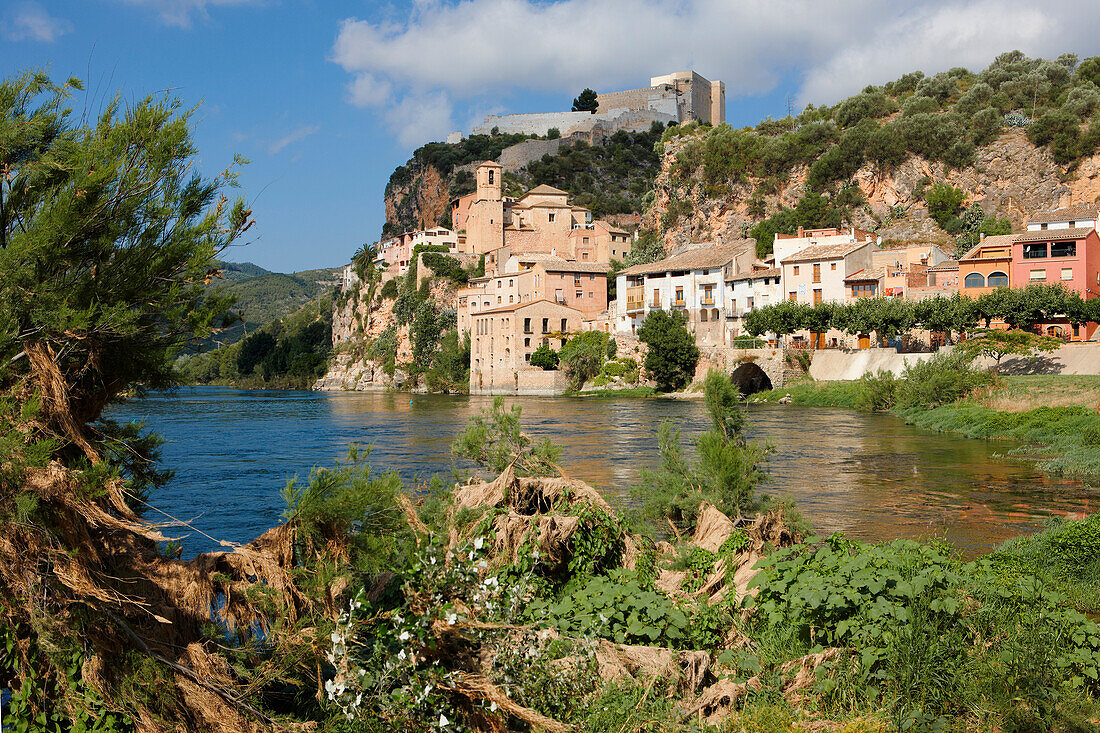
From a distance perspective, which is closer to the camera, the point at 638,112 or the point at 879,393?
the point at 879,393

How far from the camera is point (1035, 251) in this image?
158 feet

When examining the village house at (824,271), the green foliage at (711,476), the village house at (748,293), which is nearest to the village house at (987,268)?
the village house at (824,271)

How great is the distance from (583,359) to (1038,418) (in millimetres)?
39473

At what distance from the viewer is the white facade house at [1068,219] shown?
165ft

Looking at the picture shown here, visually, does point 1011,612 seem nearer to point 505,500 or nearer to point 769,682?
point 769,682

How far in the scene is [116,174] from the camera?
518cm

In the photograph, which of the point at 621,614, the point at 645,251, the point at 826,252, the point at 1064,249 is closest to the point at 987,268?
the point at 1064,249

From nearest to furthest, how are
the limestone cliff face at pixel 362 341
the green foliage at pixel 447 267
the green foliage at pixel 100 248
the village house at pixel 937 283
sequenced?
the green foliage at pixel 100 248, the village house at pixel 937 283, the limestone cliff face at pixel 362 341, the green foliage at pixel 447 267

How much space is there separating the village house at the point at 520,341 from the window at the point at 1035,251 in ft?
106

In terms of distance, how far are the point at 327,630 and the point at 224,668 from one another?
65 centimetres

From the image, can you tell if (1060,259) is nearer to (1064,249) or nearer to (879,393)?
(1064,249)

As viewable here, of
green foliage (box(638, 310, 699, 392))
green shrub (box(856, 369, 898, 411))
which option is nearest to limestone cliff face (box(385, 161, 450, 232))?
green foliage (box(638, 310, 699, 392))

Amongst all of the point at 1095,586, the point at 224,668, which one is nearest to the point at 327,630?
the point at 224,668

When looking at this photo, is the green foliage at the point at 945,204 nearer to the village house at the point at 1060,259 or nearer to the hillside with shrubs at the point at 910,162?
the hillside with shrubs at the point at 910,162
